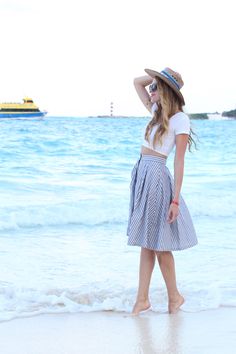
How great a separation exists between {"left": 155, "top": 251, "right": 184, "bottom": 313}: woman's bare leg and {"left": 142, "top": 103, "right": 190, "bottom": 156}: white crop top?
0.59m

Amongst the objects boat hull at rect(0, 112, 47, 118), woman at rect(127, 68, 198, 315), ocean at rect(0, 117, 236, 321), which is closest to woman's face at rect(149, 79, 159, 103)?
woman at rect(127, 68, 198, 315)

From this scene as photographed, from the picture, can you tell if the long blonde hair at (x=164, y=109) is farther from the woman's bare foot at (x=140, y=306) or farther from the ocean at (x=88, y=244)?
the woman's bare foot at (x=140, y=306)

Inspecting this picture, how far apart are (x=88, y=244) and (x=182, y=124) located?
2829 millimetres

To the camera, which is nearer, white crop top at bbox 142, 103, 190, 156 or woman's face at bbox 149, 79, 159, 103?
white crop top at bbox 142, 103, 190, 156

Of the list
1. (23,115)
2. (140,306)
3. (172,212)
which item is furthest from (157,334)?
(23,115)

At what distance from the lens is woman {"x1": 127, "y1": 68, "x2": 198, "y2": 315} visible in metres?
3.83

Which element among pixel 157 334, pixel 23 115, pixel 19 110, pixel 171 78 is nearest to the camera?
pixel 157 334

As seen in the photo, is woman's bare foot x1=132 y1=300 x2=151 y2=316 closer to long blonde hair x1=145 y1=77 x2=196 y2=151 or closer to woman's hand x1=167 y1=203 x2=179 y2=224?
woman's hand x1=167 y1=203 x2=179 y2=224

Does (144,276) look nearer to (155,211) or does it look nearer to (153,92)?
(155,211)

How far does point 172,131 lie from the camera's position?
383cm

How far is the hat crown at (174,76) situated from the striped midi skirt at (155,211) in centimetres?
41

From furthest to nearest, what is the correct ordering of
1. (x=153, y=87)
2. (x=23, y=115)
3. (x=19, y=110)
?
(x=19, y=110)
(x=23, y=115)
(x=153, y=87)

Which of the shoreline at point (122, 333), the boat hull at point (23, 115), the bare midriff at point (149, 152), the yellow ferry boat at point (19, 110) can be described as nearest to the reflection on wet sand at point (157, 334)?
the shoreline at point (122, 333)

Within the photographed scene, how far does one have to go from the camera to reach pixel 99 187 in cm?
1126
